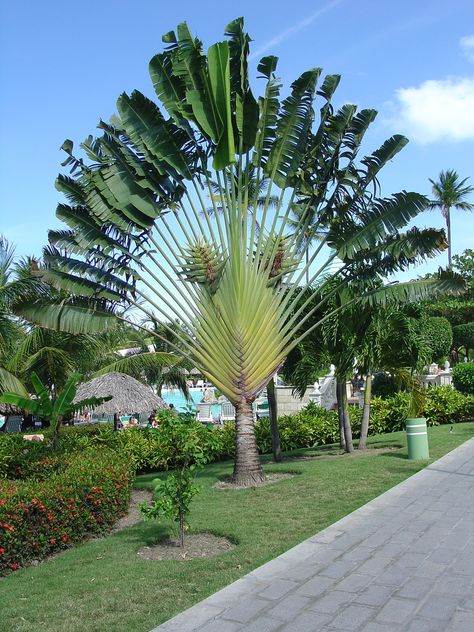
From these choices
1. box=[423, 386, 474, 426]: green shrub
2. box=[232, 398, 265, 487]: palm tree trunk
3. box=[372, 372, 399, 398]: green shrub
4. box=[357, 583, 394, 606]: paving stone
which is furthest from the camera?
box=[372, 372, 399, 398]: green shrub

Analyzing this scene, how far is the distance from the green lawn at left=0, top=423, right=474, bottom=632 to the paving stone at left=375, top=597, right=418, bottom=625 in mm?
1450

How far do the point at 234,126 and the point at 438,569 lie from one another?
813 cm

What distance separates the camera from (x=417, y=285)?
37.6 feet

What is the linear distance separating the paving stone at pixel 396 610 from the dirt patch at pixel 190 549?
2381 millimetres

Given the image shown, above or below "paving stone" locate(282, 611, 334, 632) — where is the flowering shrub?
above

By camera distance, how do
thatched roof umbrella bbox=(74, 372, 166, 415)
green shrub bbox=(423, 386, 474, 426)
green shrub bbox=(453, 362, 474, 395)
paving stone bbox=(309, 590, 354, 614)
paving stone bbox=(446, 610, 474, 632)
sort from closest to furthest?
paving stone bbox=(446, 610, 474, 632) → paving stone bbox=(309, 590, 354, 614) → thatched roof umbrella bbox=(74, 372, 166, 415) → green shrub bbox=(423, 386, 474, 426) → green shrub bbox=(453, 362, 474, 395)

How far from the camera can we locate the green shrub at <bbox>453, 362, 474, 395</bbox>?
23.9m

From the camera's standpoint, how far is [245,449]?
419 inches

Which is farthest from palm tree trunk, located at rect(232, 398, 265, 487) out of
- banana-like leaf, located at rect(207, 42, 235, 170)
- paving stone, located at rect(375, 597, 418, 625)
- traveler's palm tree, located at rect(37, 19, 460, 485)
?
paving stone, located at rect(375, 597, 418, 625)

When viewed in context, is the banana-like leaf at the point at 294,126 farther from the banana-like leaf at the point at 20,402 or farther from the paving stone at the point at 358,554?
the paving stone at the point at 358,554

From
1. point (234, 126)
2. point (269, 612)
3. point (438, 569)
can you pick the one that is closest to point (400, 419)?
point (234, 126)

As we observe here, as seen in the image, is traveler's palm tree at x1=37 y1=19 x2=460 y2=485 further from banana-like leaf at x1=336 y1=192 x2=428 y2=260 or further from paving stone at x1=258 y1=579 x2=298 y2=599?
paving stone at x1=258 y1=579 x2=298 y2=599

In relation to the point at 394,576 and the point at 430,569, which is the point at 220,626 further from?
the point at 430,569

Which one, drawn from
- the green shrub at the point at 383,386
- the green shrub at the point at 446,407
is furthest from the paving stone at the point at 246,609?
the green shrub at the point at 383,386
